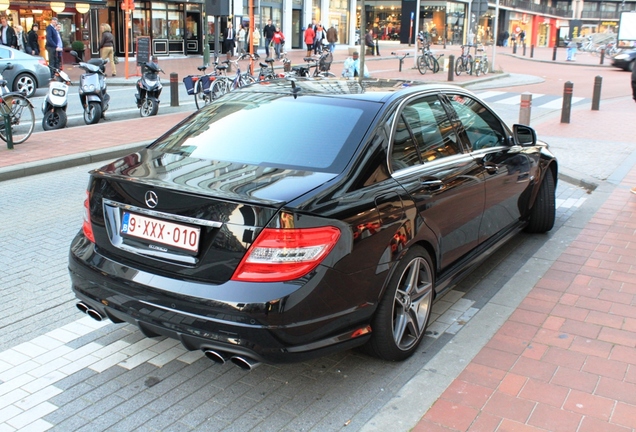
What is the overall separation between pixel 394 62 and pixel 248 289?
110 ft

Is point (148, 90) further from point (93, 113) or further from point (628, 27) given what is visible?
point (628, 27)

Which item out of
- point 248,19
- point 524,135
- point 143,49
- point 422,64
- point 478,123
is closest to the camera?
point 478,123

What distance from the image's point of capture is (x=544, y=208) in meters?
6.39

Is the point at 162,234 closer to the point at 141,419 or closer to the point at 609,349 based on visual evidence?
the point at 141,419

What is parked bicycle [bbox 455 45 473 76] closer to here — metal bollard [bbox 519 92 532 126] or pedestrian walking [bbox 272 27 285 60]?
pedestrian walking [bbox 272 27 285 60]

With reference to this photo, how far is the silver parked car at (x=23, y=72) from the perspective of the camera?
16734 millimetres

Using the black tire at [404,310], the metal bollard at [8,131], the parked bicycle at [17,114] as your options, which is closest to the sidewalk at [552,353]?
the black tire at [404,310]

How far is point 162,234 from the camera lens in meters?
3.39

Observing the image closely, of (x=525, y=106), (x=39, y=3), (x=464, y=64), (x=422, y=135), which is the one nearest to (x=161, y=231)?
(x=422, y=135)

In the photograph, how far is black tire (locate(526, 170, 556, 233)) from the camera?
20.9ft

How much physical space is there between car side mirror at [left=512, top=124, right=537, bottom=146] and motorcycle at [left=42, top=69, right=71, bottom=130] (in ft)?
29.1

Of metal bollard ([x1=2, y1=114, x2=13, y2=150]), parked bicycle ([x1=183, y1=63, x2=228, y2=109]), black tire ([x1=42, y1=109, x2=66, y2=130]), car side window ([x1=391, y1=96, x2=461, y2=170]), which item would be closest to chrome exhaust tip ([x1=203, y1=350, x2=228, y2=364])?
car side window ([x1=391, y1=96, x2=461, y2=170])

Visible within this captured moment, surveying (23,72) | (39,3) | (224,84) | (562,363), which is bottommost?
(562,363)

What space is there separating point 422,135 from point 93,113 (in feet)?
32.9
